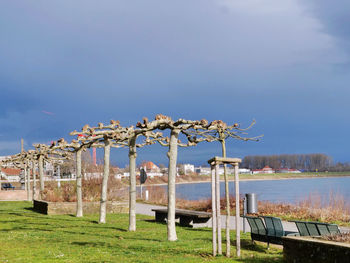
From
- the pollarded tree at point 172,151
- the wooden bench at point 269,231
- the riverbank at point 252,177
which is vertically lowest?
the riverbank at point 252,177

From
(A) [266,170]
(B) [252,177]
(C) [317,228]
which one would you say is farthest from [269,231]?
(A) [266,170]

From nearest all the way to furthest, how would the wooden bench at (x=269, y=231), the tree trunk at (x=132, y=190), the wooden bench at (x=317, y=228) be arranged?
the wooden bench at (x=317, y=228)
the wooden bench at (x=269, y=231)
the tree trunk at (x=132, y=190)

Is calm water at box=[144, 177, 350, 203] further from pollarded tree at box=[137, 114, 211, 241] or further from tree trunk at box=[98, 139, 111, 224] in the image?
pollarded tree at box=[137, 114, 211, 241]

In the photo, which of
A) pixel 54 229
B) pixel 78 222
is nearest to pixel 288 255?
pixel 54 229

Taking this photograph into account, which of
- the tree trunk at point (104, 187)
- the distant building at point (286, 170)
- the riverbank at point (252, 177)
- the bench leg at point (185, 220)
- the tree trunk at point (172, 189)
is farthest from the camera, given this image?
the distant building at point (286, 170)

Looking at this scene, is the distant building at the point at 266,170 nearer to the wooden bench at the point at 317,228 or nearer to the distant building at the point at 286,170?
the distant building at the point at 286,170

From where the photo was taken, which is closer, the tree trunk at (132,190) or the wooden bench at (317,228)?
the wooden bench at (317,228)

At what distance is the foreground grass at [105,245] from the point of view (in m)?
8.76

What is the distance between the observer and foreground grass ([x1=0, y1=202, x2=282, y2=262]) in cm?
876

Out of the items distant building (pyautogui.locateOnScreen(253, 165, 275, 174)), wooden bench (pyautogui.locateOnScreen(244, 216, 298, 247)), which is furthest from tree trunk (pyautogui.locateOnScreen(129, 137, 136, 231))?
distant building (pyautogui.locateOnScreen(253, 165, 275, 174))

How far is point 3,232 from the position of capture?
13.4 meters

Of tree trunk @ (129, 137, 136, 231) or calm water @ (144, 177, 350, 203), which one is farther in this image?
calm water @ (144, 177, 350, 203)

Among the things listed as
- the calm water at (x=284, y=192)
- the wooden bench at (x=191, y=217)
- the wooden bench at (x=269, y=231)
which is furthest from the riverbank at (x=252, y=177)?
the wooden bench at (x=269, y=231)

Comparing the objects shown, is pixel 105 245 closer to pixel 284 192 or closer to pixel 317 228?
pixel 317 228
